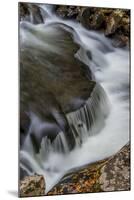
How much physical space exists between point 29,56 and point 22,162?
21.7 inches

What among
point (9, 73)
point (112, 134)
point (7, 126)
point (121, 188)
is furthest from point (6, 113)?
point (121, 188)

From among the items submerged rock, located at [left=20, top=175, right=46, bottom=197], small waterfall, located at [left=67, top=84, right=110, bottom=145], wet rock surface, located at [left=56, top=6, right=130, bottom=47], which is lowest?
submerged rock, located at [left=20, top=175, right=46, bottom=197]

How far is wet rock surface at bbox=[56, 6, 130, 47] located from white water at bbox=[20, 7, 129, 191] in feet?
0.12

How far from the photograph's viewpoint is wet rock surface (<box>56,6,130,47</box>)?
2.26 m

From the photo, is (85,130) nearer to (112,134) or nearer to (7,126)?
(112,134)

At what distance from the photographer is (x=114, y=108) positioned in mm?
2314

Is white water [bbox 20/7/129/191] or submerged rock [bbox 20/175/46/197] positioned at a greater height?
white water [bbox 20/7/129/191]

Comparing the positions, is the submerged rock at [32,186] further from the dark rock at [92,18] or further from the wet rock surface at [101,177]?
the dark rock at [92,18]

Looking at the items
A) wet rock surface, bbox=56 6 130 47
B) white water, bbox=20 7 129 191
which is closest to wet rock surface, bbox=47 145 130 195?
white water, bbox=20 7 129 191

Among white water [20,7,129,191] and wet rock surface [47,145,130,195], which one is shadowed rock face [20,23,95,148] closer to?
white water [20,7,129,191]

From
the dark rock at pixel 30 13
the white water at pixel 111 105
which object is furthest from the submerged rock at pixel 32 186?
the dark rock at pixel 30 13

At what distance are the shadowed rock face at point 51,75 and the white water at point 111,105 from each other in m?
0.06

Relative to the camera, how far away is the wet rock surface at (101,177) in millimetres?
2238

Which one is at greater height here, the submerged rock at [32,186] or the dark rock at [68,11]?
the dark rock at [68,11]
